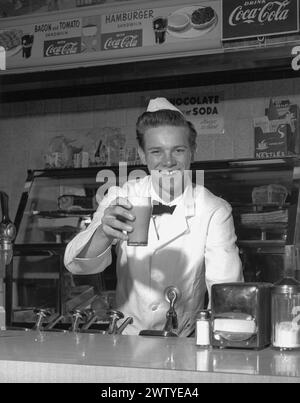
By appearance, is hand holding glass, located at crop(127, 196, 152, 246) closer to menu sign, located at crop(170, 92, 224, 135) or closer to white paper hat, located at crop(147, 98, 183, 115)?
white paper hat, located at crop(147, 98, 183, 115)

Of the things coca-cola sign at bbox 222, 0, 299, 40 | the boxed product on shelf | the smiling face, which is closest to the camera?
the smiling face

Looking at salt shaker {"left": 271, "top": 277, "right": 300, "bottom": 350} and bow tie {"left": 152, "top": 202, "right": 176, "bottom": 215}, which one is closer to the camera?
salt shaker {"left": 271, "top": 277, "right": 300, "bottom": 350}

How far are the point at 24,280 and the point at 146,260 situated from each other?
2.41 meters

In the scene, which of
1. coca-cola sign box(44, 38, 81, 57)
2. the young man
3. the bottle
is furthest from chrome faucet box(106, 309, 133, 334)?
coca-cola sign box(44, 38, 81, 57)

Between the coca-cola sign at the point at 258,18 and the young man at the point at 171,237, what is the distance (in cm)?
173

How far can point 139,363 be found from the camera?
1595 millimetres

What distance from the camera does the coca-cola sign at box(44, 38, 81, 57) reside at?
200 inches

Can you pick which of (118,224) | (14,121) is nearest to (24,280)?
(14,121)

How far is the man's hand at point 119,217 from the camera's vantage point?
2.10m

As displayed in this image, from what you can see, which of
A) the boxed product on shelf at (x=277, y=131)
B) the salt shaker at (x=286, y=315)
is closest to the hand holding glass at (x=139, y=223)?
the salt shaker at (x=286, y=315)

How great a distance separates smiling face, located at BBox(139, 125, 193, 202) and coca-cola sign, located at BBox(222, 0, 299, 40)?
185 cm

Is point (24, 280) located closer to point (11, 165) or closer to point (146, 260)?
point (11, 165)

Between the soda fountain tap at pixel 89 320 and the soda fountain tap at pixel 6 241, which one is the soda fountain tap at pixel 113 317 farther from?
the soda fountain tap at pixel 6 241
